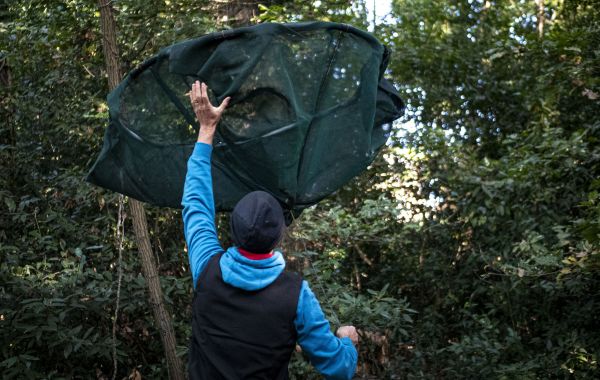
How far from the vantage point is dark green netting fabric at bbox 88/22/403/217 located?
2.97 m

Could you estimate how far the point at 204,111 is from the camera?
2762 millimetres

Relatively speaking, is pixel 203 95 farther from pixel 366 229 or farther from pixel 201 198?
pixel 366 229

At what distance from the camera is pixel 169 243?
22.1 ft

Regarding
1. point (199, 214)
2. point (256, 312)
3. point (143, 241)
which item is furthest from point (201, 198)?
point (143, 241)

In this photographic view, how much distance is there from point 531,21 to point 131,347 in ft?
23.8

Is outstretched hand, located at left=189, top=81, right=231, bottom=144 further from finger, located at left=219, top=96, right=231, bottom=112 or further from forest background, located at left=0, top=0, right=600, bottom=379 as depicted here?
forest background, located at left=0, top=0, right=600, bottom=379

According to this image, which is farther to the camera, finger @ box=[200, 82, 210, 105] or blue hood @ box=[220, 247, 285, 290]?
finger @ box=[200, 82, 210, 105]

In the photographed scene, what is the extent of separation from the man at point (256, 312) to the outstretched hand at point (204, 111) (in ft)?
1.53

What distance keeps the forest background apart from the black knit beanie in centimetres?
291

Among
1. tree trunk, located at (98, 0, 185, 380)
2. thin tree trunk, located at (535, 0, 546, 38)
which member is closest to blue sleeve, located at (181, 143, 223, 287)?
tree trunk, located at (98, 0, 185, 380)

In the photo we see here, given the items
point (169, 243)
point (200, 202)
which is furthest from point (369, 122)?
point (169, 243)

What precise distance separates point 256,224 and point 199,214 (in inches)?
15.3

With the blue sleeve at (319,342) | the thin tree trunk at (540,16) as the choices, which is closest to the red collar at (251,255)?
the blue sleeve at (319,342)

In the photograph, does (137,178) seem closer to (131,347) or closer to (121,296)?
(121,296)
